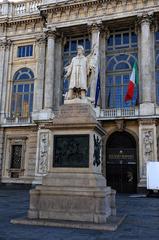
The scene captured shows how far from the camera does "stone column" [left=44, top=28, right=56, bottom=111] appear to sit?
2495 centimetres

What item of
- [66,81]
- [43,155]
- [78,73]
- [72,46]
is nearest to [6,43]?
[72,46]

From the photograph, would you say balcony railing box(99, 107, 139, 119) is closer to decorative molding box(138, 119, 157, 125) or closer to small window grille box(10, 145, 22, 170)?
decorative molding box(138, 119, 157, 125)

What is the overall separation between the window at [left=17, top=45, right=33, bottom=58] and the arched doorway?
38.7ft

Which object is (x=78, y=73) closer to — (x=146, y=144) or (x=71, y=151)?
(x=71, y=151)

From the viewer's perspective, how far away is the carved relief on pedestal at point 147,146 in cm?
2111

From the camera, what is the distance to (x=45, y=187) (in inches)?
326

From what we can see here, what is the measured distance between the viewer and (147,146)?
21.3 meters

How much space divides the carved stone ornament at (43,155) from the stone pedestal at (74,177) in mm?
14859

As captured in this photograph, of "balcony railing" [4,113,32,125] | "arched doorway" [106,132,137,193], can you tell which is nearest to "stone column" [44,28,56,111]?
"balcony railing" [4,113,32,125]

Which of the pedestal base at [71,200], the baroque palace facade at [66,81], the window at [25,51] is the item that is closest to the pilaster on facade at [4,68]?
the baroque palace facade at [66,81]

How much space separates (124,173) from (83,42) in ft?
40.4

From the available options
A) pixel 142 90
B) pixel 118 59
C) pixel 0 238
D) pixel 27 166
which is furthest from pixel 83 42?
pixel 0 238

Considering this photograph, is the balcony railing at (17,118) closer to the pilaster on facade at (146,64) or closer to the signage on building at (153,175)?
the pilaster on facade at (146,64)

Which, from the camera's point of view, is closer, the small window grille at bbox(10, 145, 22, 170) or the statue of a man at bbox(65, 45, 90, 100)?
the statue of a man at bbox(65, 45, 90, 100)
